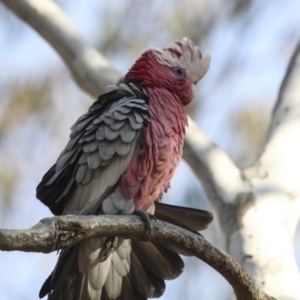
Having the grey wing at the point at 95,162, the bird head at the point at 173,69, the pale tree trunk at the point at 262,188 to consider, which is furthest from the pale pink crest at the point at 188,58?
the pale tree trunk at the point at 262,188

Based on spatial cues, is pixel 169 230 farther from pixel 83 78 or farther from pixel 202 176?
pixel 83 78

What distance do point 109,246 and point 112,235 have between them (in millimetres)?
682

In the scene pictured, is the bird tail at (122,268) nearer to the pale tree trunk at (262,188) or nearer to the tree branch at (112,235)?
the tree branch at (112,235)

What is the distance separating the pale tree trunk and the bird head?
0.83m

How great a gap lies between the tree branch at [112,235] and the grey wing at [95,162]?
1.40 ft

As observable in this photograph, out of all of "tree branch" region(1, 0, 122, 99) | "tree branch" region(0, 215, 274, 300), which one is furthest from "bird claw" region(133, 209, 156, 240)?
"tree branch" region(1, 0, 122, 99)

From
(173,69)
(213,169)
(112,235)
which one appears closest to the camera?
(112,235)

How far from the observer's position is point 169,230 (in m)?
3.08

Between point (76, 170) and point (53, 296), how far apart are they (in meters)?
0.57

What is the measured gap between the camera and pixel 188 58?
3998 millimetres

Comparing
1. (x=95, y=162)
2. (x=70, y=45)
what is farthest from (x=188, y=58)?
(x=70, y=45)

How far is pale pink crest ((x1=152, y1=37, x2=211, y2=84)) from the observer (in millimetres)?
3963

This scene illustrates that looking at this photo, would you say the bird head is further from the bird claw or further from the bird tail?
the bird claw

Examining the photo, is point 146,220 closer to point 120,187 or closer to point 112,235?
point 112,235
